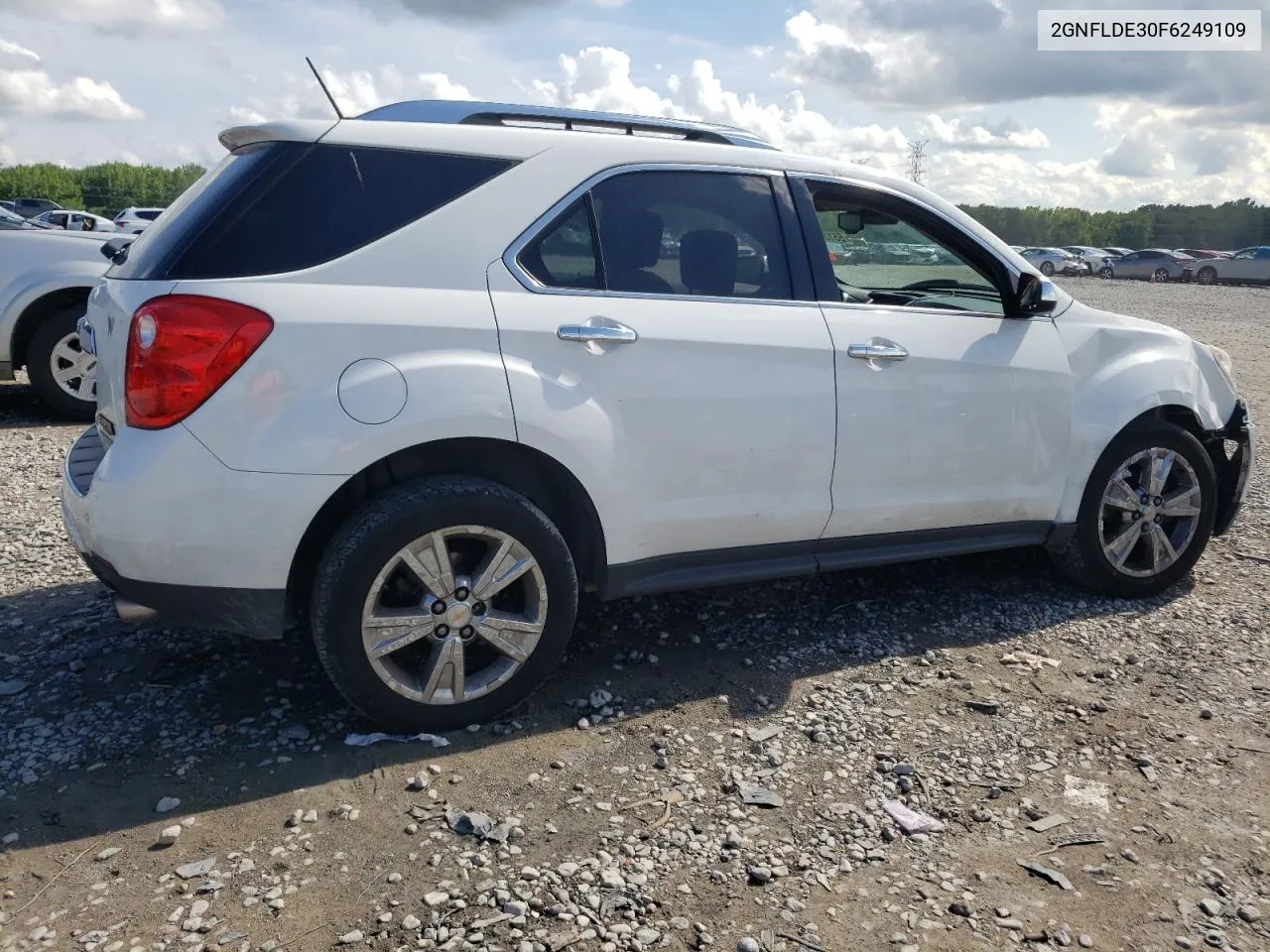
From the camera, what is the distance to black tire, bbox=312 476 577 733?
306 cm

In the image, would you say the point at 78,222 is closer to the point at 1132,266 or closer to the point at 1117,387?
the point at 1117,387

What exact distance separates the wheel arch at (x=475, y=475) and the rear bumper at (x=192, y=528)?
0.32ft

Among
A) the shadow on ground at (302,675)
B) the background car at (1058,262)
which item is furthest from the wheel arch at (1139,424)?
the background car at (1058,262)

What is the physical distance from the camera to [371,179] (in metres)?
3.17

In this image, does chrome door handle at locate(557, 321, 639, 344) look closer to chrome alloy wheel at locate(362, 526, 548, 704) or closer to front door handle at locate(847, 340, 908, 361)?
chrome alloy wheel at locate(362, 526, 548, 704)

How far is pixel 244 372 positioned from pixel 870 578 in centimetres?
306

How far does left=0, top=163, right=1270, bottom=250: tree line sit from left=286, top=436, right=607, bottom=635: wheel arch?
55.4m

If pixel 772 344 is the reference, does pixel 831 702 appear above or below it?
below

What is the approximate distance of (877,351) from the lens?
12.5 ft

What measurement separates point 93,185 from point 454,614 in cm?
6779

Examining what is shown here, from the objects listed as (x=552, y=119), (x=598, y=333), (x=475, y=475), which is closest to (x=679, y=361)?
(x=598, y=333)

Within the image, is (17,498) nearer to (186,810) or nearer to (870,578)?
(186,810)

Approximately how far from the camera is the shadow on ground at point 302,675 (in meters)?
3.03

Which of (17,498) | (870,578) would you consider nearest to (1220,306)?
(870,578)
